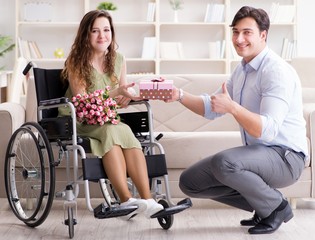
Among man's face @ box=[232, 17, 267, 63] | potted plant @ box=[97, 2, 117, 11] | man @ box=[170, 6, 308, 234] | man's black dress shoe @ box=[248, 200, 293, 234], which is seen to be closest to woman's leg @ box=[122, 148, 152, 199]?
man @ box=[170, 6, 308, 234]

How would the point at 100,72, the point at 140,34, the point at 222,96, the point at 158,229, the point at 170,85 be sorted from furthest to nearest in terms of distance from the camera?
the point at 140,34 < the point at 100,72 < the point at 158,229 < the point at 170,85 < the point at 222,96

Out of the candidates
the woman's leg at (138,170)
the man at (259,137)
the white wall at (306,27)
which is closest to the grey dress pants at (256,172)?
the man at (259,137)

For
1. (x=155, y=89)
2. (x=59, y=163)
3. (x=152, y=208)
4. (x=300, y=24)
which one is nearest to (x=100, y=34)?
(x=155, y=89)

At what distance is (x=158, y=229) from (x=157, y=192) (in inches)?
6.8

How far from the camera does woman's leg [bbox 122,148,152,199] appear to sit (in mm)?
3303

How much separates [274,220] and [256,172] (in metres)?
0.26

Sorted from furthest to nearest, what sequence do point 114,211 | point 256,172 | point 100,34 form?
point 100,34, point 256,172, point 114,211

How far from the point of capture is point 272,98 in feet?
10.4

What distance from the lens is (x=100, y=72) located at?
3.72 meters

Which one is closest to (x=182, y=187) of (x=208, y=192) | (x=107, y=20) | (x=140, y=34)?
(x=208, y=192)

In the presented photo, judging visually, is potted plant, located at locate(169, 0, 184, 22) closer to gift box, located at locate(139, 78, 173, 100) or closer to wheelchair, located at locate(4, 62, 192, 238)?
wheelchair, located at locate(4, 62, 192, 238)

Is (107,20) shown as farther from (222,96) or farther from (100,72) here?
(222,96)

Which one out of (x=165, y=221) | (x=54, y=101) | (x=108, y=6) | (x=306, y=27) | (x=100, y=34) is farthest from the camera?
(x=306, y=27)

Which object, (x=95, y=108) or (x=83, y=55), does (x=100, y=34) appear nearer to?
(x=83, y=55)
